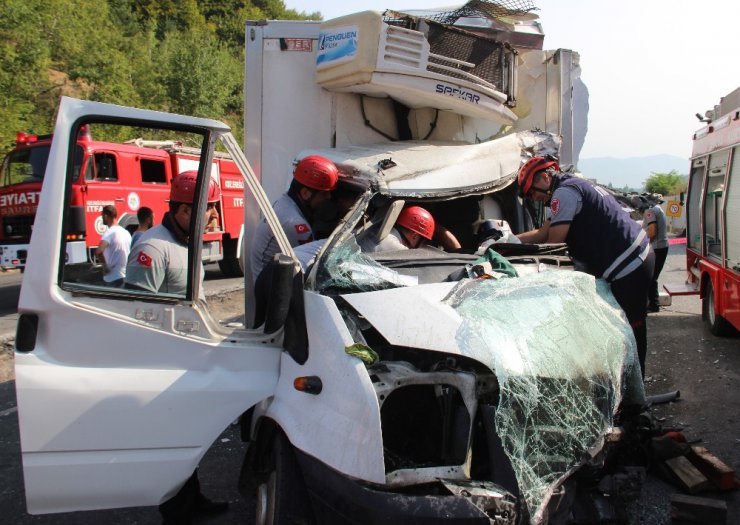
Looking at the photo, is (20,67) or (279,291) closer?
(279,291)

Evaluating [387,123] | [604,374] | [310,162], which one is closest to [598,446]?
[604,374]

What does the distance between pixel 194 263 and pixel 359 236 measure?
1117mm

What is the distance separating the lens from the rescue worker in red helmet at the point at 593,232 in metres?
4.29

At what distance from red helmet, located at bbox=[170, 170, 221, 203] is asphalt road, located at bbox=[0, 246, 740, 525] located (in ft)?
5.84

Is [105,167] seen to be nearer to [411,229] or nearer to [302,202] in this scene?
[302,202]

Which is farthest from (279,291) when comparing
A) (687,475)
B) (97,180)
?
(97,180)

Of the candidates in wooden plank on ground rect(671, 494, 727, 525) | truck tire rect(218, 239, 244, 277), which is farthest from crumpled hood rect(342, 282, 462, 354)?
truck tire rect(218, 239, 244, 277)

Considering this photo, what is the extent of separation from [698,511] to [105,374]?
9.67ft

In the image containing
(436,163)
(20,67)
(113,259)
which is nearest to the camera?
(113,259)

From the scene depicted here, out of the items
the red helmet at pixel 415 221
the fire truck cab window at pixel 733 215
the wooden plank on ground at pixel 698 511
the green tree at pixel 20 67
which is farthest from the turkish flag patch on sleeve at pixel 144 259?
the green tree at pixel 20 67

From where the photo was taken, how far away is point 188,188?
299 centimetres

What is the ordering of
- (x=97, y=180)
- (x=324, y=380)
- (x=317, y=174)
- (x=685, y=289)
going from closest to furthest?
(x=324, y=380) < (x=317, y=174) < (x=685, y=289) < (x=97, y=180)

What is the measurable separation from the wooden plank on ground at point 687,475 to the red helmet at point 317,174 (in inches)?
107

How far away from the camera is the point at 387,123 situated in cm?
518
